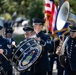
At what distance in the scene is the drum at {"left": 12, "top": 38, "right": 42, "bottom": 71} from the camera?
7598mm

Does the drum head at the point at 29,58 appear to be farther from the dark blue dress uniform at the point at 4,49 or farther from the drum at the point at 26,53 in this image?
the dark blue dress uniform at the point at 4,49

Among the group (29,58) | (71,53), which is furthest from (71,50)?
(29,58)

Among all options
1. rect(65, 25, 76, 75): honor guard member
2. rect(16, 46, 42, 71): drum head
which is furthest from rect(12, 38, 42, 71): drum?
rect(65, 25, 76, 75): honor guard member

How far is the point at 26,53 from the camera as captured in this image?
7.68 meters

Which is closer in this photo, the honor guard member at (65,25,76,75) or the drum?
the drum

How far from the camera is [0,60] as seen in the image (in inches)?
305

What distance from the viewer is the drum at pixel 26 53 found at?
760cm

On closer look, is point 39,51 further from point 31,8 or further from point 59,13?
point 31,8

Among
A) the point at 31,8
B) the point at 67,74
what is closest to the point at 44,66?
the point at 67,74

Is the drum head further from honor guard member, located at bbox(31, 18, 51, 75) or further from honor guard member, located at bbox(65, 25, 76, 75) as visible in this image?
honor guard member, located at bbox(65, 25, 76, 75)

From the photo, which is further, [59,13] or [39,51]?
[59,13]

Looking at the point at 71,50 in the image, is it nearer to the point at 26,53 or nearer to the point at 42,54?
the point at 42,54

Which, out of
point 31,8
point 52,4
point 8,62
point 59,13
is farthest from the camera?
point 31,8

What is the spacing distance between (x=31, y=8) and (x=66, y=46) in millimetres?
24598
